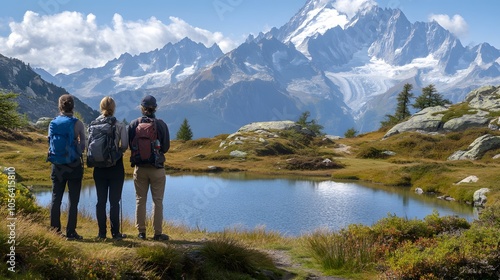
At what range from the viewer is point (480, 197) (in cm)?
3788

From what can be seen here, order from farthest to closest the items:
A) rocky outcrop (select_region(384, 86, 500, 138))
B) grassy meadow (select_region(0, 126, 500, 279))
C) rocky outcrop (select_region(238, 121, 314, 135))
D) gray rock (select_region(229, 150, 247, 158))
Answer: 1. rocky outcrop (select_region(238, 121, 314, 135))
2. rocky outcrop (select_region(384, 86, 500, 138))
3. gray rock (select_region(229, 150, 247, 158))
4. grassy meadow (select_region(0, 126, 500, 279))

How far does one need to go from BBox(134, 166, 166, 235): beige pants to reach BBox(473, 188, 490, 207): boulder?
108 feet

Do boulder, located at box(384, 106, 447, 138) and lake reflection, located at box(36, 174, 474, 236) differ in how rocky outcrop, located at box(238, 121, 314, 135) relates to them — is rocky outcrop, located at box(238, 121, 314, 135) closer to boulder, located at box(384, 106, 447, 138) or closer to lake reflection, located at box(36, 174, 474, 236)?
boulder, located at box(384, 106, 447, 138)

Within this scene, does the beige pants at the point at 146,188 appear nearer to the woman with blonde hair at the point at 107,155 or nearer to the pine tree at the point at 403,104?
the woman with blonde hair at the point at 107,155

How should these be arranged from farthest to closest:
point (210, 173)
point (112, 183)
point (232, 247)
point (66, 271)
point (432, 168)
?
1. point (210, 173)
2. point (432, 168)
3. point (112, 183)
4. point (232, 247)
5. point (66, 271)

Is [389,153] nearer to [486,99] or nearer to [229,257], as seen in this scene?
[486,99]

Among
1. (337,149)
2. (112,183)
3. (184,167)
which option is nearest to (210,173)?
(184,167)

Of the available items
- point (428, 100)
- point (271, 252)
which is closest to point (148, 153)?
point (271, 252)

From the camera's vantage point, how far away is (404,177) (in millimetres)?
53062

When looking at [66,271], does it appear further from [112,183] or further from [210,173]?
[210,173]

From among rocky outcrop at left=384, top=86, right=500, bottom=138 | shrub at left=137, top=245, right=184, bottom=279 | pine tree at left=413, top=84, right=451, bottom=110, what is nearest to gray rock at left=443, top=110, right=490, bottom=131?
rocky outcrop at left=384, top=86, right=500, bottom=138

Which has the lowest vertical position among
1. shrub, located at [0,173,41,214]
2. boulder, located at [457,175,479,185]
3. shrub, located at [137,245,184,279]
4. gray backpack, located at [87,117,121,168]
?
shrub, located at [137,245,184,279]

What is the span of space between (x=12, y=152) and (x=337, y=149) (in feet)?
195

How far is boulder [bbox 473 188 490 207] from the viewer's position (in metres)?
37.0
